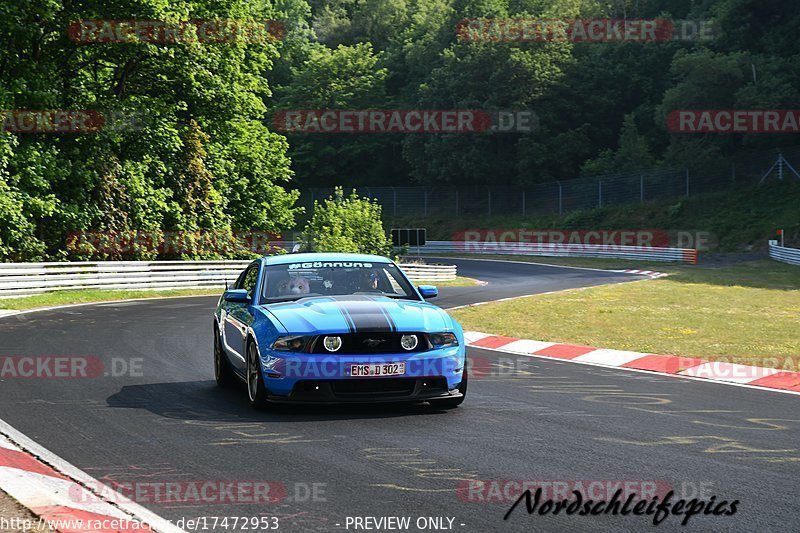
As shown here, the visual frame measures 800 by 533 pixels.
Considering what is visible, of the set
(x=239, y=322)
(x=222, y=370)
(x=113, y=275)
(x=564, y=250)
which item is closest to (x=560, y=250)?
(x=564, y=250)

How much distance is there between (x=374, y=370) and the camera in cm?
885

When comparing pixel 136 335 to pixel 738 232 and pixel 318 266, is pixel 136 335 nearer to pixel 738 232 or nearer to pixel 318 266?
pixel 318 266

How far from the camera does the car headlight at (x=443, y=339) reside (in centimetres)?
923

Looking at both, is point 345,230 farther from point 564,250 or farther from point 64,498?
point 64,498

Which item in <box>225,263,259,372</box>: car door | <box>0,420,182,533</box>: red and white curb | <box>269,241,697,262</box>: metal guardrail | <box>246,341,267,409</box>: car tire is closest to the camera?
<box>0,420,182,533</box>: red and white curb

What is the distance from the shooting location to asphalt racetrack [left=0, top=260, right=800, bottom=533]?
229 inches

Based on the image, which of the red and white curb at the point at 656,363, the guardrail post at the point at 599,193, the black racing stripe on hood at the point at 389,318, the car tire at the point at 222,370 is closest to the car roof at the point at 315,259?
the car tire at the point at 222,370

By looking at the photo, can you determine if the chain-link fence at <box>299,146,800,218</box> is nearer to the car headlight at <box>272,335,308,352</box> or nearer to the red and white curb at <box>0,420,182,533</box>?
the car headlight at <box>272,335,308,352</box>

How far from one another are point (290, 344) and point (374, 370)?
2.61ft

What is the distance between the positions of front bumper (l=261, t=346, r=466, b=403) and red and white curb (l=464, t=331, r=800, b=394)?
15.1ft

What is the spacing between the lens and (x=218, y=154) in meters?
41.2

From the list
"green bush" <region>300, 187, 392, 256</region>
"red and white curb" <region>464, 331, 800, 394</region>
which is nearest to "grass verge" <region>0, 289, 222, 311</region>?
"green bush" <region>300, 187, 392, 256</region>

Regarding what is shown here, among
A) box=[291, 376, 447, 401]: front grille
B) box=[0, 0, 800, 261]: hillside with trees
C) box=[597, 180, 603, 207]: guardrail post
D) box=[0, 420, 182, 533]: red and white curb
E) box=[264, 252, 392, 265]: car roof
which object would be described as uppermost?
box=[0, 0, 800, 261]: hillside with trees

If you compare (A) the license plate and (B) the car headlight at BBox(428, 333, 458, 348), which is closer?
(A) the license plate
